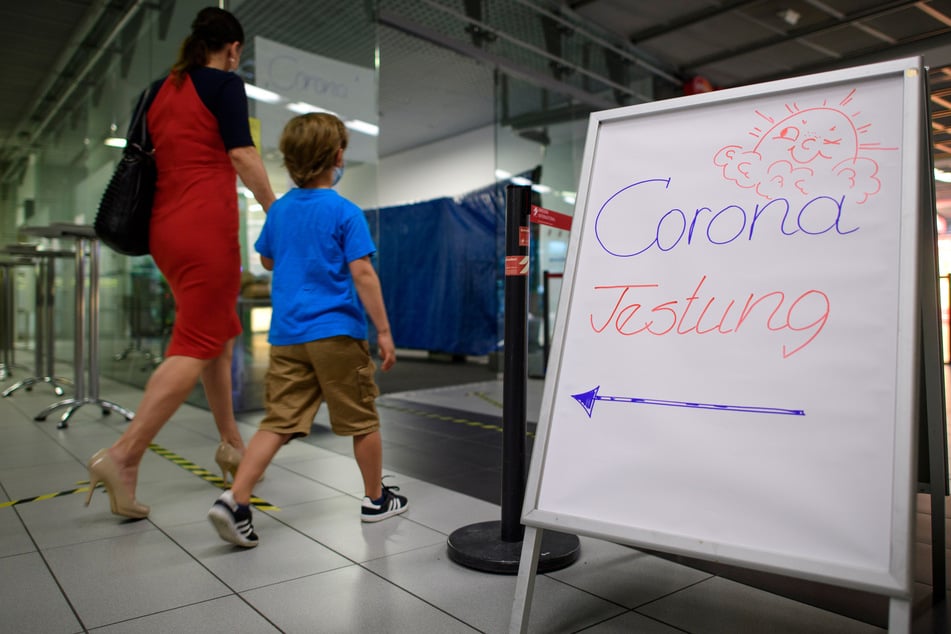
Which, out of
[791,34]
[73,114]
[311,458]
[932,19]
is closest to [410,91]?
[73,114]

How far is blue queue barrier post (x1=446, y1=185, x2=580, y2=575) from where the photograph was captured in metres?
1.73

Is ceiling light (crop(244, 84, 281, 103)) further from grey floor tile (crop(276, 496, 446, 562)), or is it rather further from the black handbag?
grey floor tile (crop(276, 496, 446, 562))

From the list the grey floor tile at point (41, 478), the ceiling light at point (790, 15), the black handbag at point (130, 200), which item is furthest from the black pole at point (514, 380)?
the ceiling light at point (790, 15)

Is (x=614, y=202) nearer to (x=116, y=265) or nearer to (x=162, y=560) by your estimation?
(x=162, y=560)

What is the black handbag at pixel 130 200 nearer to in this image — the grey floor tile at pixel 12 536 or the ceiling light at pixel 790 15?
the grey floor tile at pixel 12 536

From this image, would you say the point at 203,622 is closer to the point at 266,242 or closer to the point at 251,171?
the point at 266,242

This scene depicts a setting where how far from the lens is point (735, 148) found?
1.28 meters

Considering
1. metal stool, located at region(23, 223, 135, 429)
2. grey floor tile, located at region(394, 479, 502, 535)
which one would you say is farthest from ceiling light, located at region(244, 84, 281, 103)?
grey floor tile, located at region(394, 479, 502, 535)

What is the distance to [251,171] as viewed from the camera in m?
2.06

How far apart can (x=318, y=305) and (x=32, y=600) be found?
3.02 feet

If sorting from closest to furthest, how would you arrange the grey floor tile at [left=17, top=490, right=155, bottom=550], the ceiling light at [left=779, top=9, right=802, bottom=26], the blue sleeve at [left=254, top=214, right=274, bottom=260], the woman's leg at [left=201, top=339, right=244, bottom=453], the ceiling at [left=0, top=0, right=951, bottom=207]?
the grey floor tile at [left=17, top=490, right=155, bottom=550]
the blue sleeve at [left=254, top=214, right=274, bottom=260]
the woman's leg at [left=201, top=339, right=244, bottom=453]
the ceiling at [left=0, top=0, right=951, bottom=207]
the ceiling light at [left=779, top=9, right=802, bottom=26]

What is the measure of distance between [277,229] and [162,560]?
916 millimetres

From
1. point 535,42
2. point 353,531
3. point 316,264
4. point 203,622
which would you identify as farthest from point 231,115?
point 535,42

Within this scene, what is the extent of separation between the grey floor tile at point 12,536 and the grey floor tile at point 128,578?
9 centimetres
